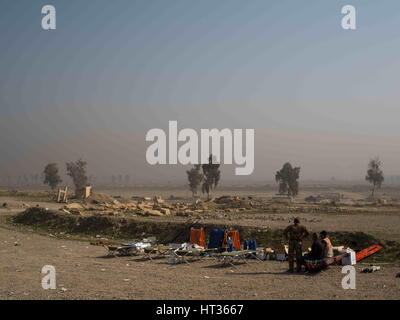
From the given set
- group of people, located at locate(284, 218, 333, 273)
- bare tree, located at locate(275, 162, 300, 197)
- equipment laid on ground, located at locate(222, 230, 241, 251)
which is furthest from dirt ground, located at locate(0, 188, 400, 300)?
bare tree, located at locate(275, 162, 300, 197)

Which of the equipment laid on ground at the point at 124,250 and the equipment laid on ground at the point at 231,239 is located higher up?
the equipment laid on ground at the point at 231,239

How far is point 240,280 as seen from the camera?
1416cm

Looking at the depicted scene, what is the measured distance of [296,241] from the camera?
1522 centimetres

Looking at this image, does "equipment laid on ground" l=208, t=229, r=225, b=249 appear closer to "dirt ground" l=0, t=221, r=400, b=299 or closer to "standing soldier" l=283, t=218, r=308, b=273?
"dirt ground" l=0, t=221, r=400, b=299

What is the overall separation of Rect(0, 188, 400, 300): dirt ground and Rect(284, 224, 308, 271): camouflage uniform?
514 mm

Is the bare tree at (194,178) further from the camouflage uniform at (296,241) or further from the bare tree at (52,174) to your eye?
the camouflage uniform at (296,241)

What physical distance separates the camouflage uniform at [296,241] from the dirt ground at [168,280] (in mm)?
514

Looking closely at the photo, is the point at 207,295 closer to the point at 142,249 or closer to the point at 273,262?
the point at 273,262

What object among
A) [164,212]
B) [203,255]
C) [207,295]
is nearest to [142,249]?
[203,255]

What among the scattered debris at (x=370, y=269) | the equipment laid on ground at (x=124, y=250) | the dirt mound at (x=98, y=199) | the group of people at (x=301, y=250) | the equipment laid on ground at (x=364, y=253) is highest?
the group of people at (x=301, y=250)

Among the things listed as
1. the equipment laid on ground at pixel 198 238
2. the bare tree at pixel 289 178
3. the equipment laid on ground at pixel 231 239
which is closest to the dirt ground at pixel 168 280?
the equipment laid on ground at pixel 231 239

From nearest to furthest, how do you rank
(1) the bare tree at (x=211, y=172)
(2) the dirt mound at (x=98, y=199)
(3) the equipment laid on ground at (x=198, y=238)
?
1. (3) the equipment laid on ground at (x=198, y=238)
2. (2) the dirt mound at (x=98, y=199)
3. (1) the bare tree at (x=211, y=172)

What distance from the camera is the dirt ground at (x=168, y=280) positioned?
1202 cm
